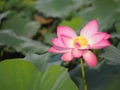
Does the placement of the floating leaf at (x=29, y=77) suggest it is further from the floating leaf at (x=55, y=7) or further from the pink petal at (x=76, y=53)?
the floating leaf at (x=55, y=7)

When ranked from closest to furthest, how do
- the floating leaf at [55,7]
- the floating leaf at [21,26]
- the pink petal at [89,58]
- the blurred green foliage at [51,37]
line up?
the pink petal at [89,58], the blurred green foliage at [51,37], the floating leaf at [21,26], the floating leaf at [55,7]

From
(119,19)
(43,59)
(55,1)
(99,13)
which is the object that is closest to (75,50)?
(43,59)

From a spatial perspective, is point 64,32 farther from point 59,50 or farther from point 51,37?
point 51,37

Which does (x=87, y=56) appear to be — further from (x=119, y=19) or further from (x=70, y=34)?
(x=119, y=19)

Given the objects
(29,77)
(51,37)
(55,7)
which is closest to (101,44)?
(29,77)

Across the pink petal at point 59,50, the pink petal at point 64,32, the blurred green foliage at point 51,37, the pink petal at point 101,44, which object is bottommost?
the blurred green foliage at point 51,37

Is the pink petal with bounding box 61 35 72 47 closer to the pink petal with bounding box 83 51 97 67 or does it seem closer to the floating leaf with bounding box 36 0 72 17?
the pink petal with bounding box 83 51 97 67

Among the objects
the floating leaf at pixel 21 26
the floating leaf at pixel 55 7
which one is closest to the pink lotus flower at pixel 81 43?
the floating leaf at pixel 21 26
